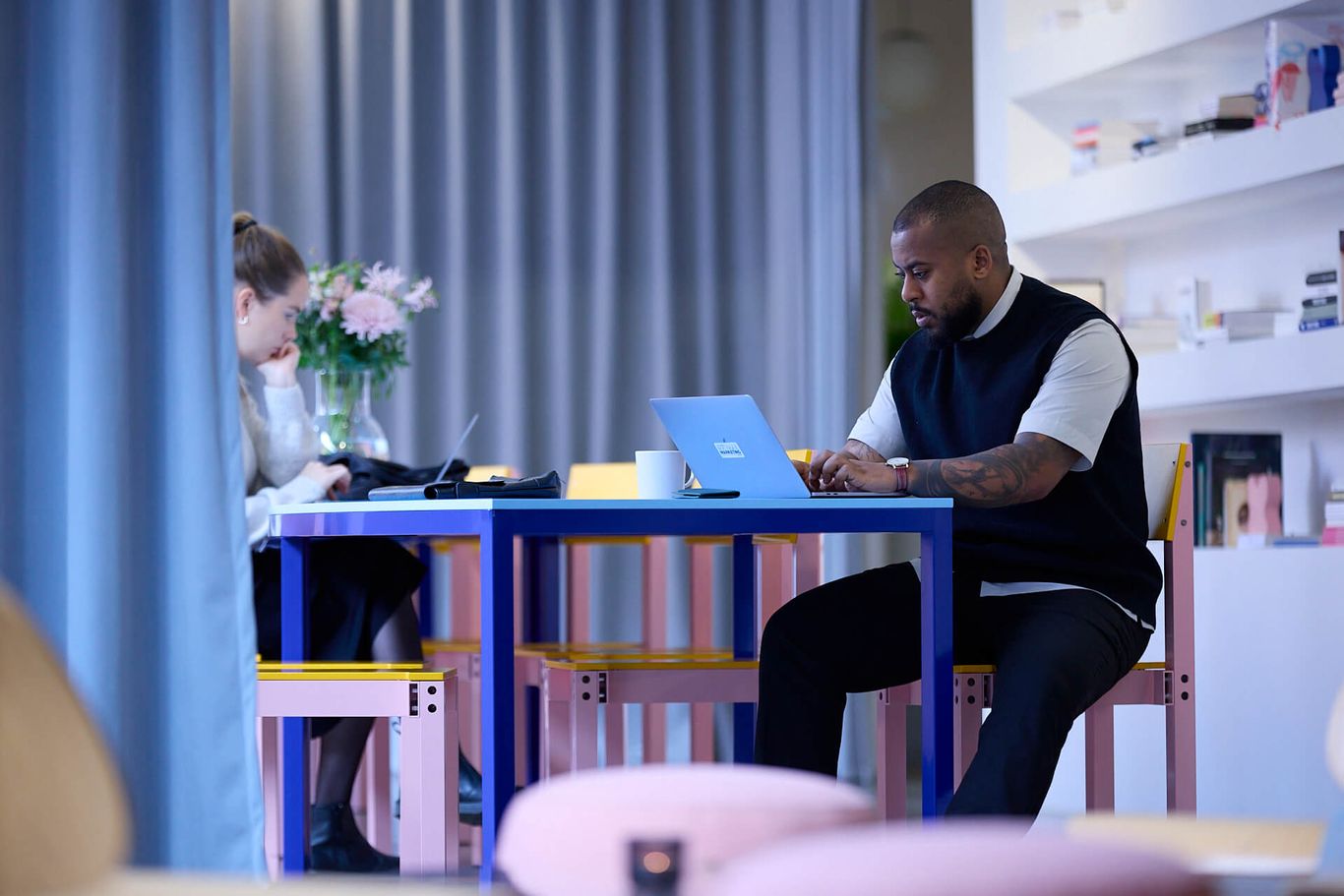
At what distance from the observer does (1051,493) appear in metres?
2.38

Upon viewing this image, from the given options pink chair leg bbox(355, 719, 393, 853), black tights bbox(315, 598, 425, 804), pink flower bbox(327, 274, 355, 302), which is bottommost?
pink chair leg bbox(355, 719, 393, 853)

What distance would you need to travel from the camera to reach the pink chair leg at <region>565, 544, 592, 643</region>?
399cm

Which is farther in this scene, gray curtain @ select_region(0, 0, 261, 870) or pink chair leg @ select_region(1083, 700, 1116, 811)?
pink chair leg @ select_region(1083, 700, 1116, 811)

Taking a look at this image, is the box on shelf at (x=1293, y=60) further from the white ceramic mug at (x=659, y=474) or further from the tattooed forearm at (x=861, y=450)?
the white ceramic mug at (x=659, y=474)

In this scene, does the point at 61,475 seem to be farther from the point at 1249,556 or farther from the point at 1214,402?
the point at 1214,402

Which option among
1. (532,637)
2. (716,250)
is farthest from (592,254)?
(532,637)

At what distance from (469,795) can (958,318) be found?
48.4 inches

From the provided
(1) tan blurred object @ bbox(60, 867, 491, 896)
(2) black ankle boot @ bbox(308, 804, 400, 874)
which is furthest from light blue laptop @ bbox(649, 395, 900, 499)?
(2) black ankle boot @ bbox(308, 804, 400, 874)

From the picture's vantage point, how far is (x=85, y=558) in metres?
1.71

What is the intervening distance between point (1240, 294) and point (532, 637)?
6.43 feet

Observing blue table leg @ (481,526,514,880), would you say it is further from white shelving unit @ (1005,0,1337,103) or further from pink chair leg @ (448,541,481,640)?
white shelving unit @ (1005,0,1337,103)

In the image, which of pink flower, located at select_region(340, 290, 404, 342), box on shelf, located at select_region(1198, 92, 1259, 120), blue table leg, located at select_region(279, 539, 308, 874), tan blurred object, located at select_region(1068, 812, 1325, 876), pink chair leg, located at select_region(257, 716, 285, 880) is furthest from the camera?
box on shelf, located at select_region(1198, 92, 1259, 120)

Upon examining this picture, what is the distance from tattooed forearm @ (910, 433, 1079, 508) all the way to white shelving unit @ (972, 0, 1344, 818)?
1186mm

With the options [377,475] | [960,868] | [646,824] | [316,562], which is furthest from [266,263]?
[960,868]
